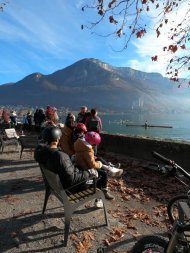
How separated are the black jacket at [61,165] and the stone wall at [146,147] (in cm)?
524

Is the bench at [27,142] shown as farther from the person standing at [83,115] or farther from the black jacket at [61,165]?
the black jacket at [61,165]

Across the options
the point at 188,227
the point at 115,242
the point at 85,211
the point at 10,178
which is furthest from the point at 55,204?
the point at 188,227

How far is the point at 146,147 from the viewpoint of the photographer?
11477 millimetres

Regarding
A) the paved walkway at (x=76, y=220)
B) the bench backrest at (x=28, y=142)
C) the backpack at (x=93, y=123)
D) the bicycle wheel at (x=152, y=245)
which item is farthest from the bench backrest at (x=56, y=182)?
the bench backrest at (x=28, y=142)

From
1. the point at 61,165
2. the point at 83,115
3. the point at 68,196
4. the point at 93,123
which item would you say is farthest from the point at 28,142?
the point at 61,165

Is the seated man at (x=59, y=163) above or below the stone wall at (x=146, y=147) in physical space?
above

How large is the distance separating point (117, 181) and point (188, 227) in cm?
577

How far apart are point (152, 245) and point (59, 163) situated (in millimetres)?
2165

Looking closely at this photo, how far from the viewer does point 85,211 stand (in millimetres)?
6453

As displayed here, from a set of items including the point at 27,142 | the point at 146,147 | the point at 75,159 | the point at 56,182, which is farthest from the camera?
the point at 27,142

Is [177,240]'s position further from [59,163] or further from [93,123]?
[93,123]

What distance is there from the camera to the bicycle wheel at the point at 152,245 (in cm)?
356

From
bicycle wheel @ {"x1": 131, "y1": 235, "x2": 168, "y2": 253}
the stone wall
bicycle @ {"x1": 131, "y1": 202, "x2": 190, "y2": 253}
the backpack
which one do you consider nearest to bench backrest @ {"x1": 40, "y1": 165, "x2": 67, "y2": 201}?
bicycle wheel @ {"x1": 131, "y1": 235, "x2": 168, "y2": 253}

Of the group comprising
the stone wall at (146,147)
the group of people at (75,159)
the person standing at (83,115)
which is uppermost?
the person standing at (83,115)
